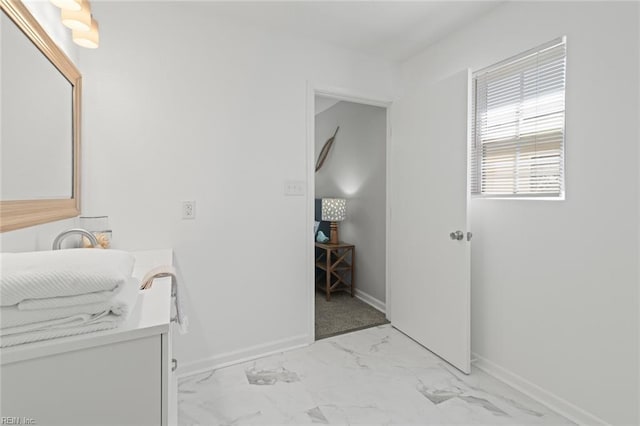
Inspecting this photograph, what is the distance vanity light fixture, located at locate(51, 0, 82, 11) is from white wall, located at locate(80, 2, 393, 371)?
2.40 feet

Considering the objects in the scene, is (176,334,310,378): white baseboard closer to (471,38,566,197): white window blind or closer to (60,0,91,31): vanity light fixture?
(471,38,566,197): white window blind

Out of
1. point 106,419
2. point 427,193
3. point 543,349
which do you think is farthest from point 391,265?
point 106,419

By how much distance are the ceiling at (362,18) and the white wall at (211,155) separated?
0.29 ft

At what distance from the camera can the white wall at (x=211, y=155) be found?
1.74m

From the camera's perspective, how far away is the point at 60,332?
0.68 m

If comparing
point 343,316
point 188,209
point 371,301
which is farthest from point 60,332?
point 371,301

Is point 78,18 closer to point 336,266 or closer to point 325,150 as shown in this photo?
point 336,266

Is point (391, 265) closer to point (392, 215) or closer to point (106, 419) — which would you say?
point (392, 215)

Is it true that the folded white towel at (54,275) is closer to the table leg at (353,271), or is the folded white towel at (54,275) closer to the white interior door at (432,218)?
the white interior door at (432,218)

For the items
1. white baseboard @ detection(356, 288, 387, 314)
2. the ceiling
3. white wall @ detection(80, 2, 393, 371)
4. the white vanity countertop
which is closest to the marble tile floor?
white wall @ detection(80, 2, 393, 371)

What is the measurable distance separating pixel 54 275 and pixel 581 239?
2057mm

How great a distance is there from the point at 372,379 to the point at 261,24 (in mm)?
2409

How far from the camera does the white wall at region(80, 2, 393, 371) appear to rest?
5.72 ft

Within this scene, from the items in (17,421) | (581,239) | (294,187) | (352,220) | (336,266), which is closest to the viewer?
(17,421)
